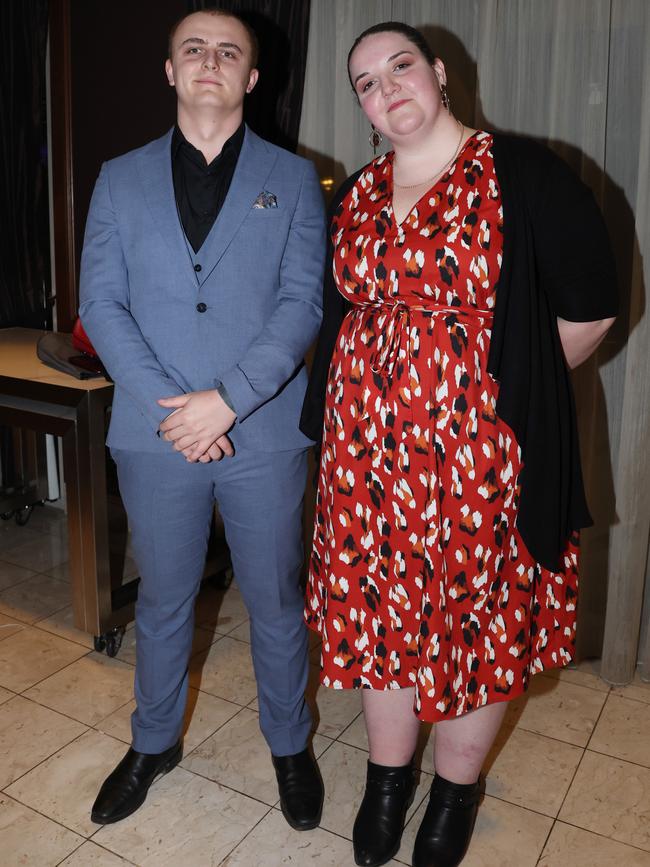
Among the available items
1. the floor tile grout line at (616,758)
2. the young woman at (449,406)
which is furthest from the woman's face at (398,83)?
the floor tile grout line at (616,758)

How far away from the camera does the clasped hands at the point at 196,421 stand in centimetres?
160

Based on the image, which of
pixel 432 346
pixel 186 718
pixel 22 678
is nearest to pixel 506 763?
pixel 186 718

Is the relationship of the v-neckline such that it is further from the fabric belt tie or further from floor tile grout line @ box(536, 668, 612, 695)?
floor tile grout line @ box(536, 668, 612, 695)

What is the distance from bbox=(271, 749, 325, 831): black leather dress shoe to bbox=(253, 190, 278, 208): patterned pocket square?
119cm

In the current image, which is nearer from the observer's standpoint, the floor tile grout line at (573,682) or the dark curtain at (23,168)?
the floor tile grout line at (573,682)

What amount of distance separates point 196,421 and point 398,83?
72 centimetres

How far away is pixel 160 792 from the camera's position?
192 cm

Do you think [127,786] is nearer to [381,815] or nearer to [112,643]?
[381,815]

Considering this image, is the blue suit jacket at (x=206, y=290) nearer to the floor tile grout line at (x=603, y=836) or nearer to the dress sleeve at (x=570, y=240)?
the dress sleeve at (x=570, y=240)

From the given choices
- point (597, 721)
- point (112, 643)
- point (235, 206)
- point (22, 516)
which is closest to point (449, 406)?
point (235, 206)

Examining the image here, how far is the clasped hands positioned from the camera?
160cm

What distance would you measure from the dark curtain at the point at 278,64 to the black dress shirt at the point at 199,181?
0.94 metres

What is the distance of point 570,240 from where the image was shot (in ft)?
4.69

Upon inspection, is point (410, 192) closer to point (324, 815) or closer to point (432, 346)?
point (432, 346)
